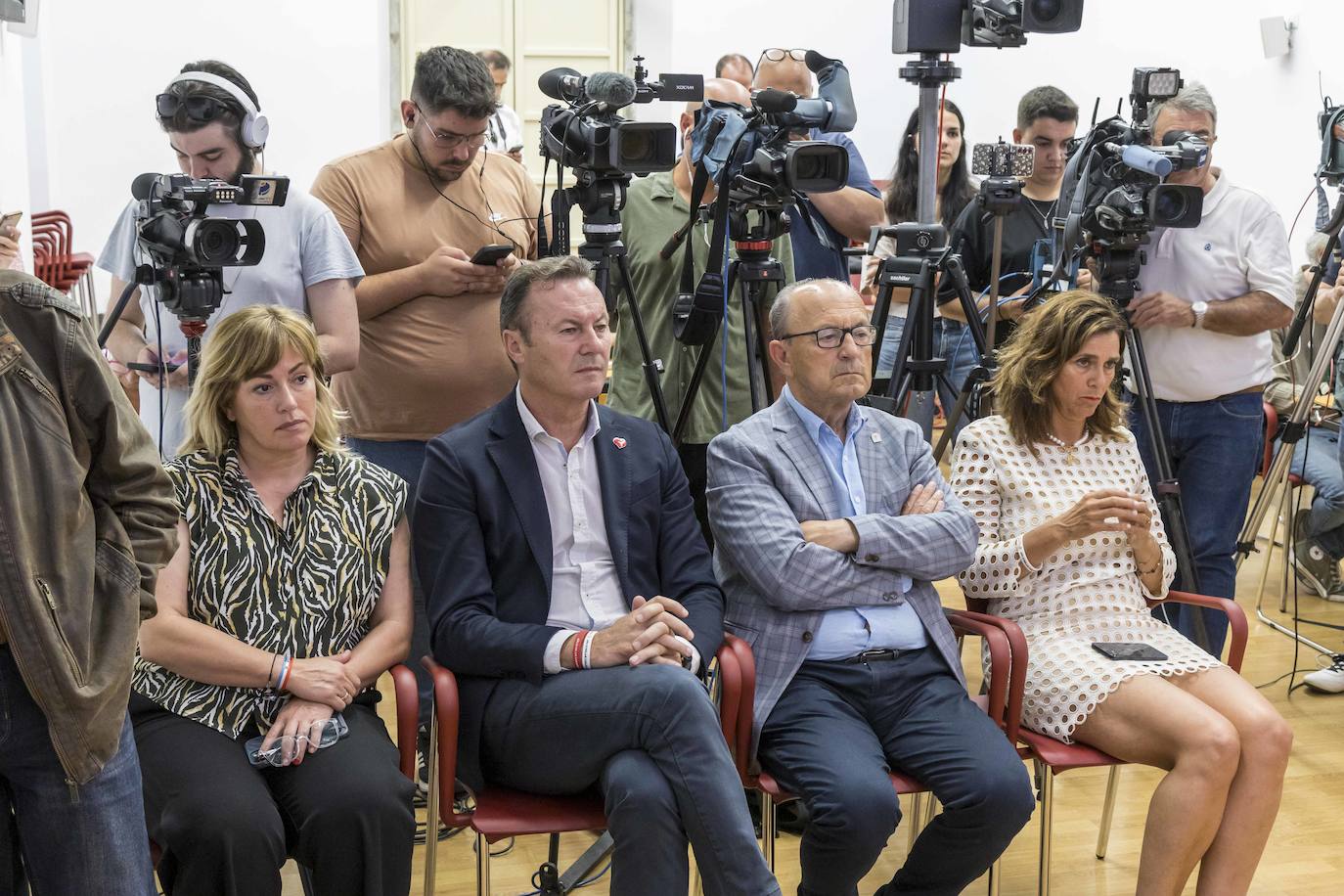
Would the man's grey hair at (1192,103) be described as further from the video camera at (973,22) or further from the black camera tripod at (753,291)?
the black camera tripod at (753,291)

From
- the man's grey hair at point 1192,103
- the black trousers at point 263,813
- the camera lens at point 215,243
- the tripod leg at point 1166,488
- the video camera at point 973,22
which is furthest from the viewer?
the man's grey hair at point 1192,103

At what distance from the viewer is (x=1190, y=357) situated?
3352 mm

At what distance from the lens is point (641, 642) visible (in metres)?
2.25

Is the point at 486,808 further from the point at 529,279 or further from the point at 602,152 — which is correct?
the point at 602,152

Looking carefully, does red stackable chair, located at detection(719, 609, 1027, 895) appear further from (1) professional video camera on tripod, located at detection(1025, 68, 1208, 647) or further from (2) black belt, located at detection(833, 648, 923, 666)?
(1) professional video camera on tripod, located at detection(1025, 68, 1208, 647)

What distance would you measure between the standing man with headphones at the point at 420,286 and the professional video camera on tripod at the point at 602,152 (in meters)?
0.14

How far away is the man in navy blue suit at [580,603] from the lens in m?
2.13

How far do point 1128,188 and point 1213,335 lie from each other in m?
0.43

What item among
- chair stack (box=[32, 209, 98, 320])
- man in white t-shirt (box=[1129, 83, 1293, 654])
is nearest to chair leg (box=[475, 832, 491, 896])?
man in white t-shirt (box=[1129, 83, 1293, 654])

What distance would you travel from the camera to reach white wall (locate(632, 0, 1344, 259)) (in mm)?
5980

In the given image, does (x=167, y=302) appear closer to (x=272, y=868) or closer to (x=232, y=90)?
(x=232, y=90)

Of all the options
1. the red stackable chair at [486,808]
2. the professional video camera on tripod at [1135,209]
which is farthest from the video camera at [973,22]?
the red stackable chair at [486,808]

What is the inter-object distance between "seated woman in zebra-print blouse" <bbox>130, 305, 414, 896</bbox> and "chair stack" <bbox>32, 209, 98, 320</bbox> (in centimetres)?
335

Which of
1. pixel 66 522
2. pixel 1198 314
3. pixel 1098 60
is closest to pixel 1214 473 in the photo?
pixel 1198 314
